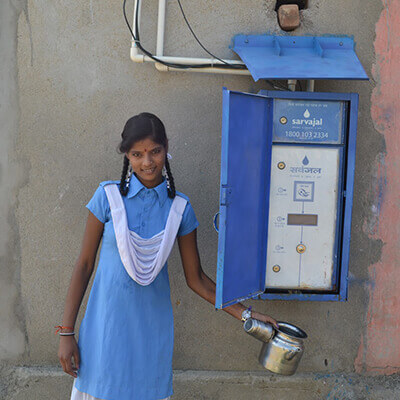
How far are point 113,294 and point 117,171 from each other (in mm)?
1030

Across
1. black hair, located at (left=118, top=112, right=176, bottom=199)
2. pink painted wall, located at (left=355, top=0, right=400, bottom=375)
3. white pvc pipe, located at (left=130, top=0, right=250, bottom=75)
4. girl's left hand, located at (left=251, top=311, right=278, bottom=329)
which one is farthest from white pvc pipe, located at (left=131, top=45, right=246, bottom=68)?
girl's left hand, located at (left=251, top=311, right=278, bottom=329)

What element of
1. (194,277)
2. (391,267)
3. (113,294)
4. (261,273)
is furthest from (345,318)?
(113,294)

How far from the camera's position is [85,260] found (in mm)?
2182

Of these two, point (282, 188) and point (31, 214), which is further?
point (31, 214)

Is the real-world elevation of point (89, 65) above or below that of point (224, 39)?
below

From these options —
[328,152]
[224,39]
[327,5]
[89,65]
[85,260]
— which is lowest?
[85,260]

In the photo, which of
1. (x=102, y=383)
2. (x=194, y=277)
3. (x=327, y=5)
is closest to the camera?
(x=102, y=383)

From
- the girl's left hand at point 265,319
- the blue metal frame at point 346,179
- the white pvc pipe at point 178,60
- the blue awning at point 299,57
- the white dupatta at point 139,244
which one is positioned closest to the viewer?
the white dupatta at point 139,244

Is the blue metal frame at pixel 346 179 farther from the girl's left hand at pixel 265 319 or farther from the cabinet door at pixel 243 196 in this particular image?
the girl's left hand at pixel 265 319

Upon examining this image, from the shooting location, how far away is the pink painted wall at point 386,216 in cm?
294

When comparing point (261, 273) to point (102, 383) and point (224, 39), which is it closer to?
point (102, 383)

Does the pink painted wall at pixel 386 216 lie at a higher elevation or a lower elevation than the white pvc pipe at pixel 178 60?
lower

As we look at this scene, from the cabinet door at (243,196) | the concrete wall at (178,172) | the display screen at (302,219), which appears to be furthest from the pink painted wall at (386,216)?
the cabinet door at (243,196)

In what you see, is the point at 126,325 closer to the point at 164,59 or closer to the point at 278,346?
the point at 278,346
